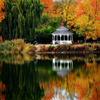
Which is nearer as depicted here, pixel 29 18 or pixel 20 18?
pixel 20 18

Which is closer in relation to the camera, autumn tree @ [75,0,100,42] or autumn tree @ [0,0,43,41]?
autumn tree @ [0,0,43,41]

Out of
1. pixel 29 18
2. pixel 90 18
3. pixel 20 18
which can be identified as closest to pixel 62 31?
pixel 90 18

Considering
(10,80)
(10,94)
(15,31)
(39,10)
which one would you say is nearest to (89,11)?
(39,10)

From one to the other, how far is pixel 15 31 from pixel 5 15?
2.89 m

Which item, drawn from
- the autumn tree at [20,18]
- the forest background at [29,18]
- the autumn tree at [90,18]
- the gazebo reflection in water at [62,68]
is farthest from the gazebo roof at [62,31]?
the gazebo reflection in water at [62,68]

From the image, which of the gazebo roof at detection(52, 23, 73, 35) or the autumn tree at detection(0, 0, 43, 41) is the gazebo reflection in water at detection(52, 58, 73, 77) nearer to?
the autumn tree at detection(0, 0, 43, 41)

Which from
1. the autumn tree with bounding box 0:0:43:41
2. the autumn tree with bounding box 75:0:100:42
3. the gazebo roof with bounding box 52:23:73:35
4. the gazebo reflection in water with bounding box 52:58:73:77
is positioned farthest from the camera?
the gazebo roof with bounding box 52:23:73:35

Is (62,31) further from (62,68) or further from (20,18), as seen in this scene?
(62,68)

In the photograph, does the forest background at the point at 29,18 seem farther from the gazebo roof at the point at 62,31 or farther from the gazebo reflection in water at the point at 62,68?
the gazebo reflection in water at the point at 62,68

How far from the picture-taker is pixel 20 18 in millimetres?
37438

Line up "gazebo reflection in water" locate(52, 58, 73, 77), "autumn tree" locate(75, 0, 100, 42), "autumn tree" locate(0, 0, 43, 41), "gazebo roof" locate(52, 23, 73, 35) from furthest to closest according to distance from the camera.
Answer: "gazebo roof" locate(52, 23, 73, 35)
"autumn tree" locate(75, 0, 100, 42)
"autumn tree" locate(0, 0, 43, 41)
"gazebo reflection in water" locate(52, 58, 73, 77)

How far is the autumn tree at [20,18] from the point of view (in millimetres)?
38031

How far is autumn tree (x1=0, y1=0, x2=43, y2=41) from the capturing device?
3803 centimetres

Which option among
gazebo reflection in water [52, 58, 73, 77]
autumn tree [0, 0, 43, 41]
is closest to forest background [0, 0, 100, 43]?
autumn tree [0, 0, 43, 41]
